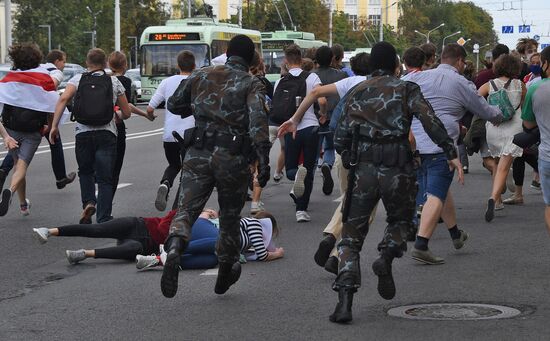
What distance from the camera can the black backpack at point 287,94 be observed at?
1378 centimetres

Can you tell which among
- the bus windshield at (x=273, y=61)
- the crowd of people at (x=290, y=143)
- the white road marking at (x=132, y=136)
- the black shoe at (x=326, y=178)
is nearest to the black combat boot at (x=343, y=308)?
the crowd of people at (x=290, y=143)

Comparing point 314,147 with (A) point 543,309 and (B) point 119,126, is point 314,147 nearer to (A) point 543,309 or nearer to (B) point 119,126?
(B) point 119,126

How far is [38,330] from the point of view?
24.8 feet

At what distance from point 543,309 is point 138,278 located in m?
3.00

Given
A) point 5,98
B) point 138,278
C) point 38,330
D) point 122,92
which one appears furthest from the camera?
point 5,98

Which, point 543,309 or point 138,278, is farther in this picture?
point 138,278

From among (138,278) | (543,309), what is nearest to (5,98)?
(138,278)

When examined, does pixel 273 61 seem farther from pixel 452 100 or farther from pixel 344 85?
pixel 344 85

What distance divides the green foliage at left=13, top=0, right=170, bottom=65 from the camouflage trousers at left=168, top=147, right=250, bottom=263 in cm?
7472

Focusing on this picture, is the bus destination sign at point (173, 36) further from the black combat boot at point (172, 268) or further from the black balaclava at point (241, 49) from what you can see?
the black combat boot at point (172, 268)

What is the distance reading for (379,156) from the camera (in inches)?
309

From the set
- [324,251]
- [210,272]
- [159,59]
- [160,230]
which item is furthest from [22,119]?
[159,59]

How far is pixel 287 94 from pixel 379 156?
6.10 meters

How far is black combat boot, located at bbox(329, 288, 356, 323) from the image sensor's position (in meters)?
7.65
